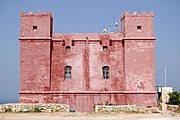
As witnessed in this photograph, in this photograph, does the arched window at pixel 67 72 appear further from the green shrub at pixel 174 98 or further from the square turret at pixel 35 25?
the green shrub at pixel 174 98

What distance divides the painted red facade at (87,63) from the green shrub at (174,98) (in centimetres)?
146

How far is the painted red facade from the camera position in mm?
35000

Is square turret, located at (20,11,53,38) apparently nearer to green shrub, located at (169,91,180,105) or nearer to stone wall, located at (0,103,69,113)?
stone wall, located at (0,103,69,113)

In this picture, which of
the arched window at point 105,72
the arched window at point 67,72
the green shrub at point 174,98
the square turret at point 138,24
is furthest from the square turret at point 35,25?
the green shrub at point 174,98

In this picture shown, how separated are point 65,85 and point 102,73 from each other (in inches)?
132

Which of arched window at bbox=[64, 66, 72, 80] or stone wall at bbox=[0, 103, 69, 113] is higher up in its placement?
arched window at bbox=[64, 66, 72, 80]

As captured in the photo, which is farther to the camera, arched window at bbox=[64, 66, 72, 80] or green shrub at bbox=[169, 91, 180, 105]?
arched window at bbox=[64, 66, 72, 80]

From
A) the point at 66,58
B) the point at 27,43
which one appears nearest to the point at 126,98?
the point at 66,58

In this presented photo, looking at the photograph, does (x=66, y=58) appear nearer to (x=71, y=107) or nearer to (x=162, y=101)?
(x=71, y=107)

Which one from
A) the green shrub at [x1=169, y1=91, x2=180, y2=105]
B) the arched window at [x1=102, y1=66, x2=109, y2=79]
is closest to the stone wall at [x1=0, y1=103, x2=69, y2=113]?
the arched window at [x1=102, y1=66, x2=109, y2=79]

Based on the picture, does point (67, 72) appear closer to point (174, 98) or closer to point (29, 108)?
point (29, 108)

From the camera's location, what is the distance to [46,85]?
35.2m

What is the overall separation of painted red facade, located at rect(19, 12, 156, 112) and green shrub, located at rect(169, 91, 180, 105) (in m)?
1.46

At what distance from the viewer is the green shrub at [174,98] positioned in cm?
3441
